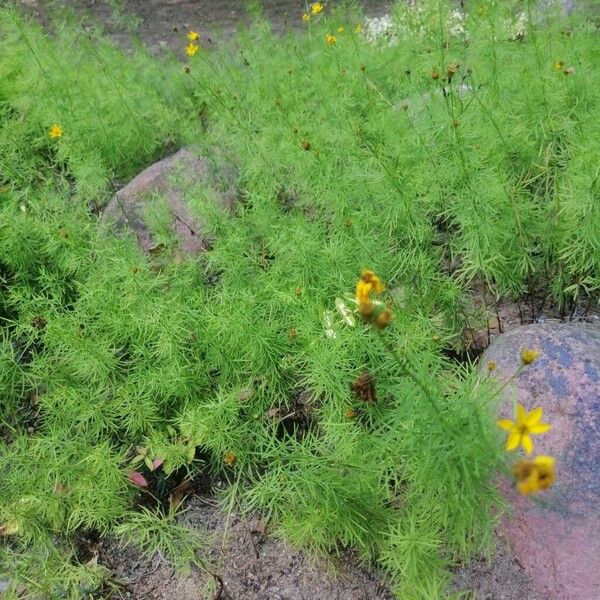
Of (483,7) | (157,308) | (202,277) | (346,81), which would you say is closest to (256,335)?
(157,308)

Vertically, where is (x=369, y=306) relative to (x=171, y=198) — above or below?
above

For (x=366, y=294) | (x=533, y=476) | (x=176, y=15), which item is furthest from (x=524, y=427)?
(x=176, y=15)

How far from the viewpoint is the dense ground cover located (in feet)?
6.45

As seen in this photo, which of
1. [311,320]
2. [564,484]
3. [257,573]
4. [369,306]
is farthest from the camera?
[311,320]

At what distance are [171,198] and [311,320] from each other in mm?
1535

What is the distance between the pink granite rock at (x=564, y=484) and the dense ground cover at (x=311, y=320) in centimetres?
16

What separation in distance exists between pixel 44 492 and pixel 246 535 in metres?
0.76

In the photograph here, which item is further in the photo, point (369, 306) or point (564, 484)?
point (564, 484)

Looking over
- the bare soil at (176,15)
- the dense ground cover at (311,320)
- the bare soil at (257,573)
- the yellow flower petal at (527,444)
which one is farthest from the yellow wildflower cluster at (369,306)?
the bare soil at (176,15)

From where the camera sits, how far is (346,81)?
12.5ft

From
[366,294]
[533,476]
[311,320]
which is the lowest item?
[311,320]

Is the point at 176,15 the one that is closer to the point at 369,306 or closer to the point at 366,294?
the point at 366,294

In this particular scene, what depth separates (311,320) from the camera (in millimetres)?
2404

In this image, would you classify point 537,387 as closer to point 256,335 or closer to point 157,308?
point 256,335
